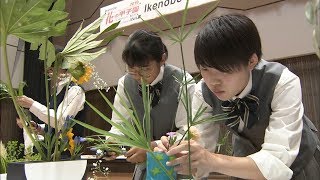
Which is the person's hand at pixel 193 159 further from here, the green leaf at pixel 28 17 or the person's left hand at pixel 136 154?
the green leaf at pixel 28 17

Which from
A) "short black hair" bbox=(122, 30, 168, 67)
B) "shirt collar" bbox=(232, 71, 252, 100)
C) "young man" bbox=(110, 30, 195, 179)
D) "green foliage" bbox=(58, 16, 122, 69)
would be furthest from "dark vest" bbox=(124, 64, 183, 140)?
"green foliage" bbox=(58, 16, 122, 69)

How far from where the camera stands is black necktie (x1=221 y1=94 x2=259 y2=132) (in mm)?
1031

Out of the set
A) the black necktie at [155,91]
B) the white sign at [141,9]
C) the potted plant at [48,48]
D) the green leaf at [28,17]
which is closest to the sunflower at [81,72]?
the potted plant at [48,48]

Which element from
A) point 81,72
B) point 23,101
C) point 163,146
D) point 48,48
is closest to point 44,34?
point 48,48

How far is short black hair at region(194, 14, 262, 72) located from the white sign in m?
2.83

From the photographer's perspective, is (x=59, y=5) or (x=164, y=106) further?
(x=164, y=106)

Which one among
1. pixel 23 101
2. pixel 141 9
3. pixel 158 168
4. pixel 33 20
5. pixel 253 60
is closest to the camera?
pixel 158 168

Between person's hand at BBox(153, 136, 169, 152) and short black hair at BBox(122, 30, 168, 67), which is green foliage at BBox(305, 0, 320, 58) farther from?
short black hair at BBox(122, 30, 168, 67)

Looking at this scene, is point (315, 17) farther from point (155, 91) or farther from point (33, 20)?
point (155, 91)

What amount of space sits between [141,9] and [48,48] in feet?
11.3

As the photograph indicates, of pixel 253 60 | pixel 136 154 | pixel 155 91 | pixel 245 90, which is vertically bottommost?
pixel 136 154

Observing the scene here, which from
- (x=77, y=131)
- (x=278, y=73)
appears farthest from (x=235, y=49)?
(x=77, y=131)

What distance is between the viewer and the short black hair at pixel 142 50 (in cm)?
140

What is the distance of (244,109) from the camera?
1.04 m
